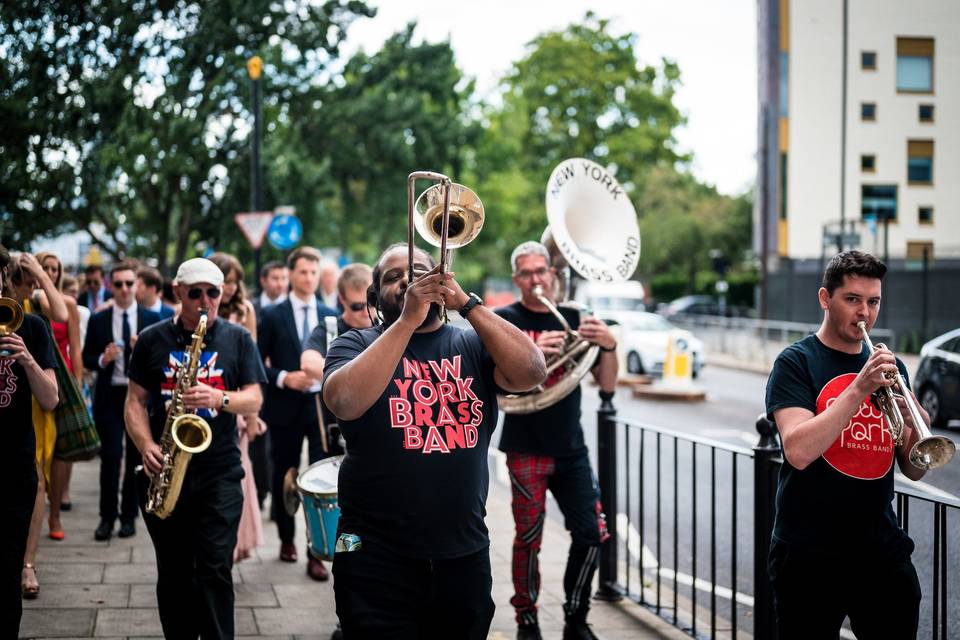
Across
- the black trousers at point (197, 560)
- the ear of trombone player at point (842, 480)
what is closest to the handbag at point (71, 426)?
the black trousers at point (197, 560)

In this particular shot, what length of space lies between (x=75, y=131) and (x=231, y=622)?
16.9m

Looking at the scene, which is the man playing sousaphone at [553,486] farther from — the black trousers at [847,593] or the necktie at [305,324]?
the necktie at [305,324]

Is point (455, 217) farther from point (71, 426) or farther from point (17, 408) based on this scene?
point (71, 426)

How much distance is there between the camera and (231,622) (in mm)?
4422

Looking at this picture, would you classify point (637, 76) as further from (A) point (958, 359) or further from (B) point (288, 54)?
(A) point (958, 359)

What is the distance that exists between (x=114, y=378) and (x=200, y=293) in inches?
124

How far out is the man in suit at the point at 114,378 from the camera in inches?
281

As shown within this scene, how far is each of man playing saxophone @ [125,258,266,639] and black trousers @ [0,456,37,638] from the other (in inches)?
18.9

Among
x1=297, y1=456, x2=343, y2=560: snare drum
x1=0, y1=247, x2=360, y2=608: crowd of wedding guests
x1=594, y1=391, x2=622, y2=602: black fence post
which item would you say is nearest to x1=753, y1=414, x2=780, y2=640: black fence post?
x1=594, y1=391, x2=622, y2=602: black fence post

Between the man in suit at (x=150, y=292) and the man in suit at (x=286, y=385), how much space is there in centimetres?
112

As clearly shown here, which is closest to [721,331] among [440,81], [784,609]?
[440,81]

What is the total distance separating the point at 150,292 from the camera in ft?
25.2

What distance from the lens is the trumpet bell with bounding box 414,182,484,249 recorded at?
9.78 ft

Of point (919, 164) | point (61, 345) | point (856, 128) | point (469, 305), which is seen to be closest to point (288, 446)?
point (61, 345)
